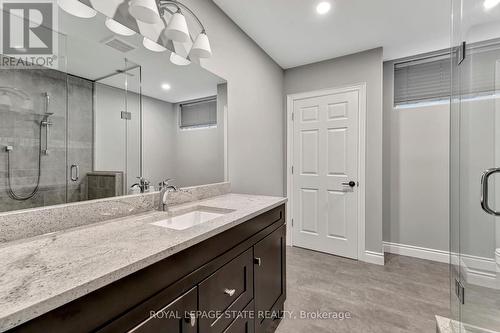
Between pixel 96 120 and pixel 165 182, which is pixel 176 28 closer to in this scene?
pixel 96 120

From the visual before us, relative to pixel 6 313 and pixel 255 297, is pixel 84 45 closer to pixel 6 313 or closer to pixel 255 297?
pixel 6 313

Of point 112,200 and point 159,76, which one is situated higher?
point 159,76

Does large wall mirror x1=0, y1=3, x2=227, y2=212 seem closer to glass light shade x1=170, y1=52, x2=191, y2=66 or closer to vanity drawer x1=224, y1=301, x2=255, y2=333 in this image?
glass light shade x1=170, y1=52, x2=191, y2=66

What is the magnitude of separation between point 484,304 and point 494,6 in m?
2.14

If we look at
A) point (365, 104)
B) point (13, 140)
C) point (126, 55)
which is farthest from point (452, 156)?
point (13, 140)

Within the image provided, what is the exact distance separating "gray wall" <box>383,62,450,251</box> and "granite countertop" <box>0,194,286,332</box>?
8.75 feet

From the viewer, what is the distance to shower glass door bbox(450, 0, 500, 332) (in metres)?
1.57

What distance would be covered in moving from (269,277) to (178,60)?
1.64 m

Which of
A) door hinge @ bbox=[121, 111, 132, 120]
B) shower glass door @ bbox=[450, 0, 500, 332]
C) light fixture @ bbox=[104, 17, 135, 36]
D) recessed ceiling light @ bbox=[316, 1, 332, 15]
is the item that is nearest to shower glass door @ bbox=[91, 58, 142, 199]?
door hinge @ bbox=[121, 111, 132, 120]

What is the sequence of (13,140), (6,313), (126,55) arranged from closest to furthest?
1. (6,313)
2. (13,140)
3. (126,55)

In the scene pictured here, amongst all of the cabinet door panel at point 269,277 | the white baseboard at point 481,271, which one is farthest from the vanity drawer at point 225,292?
the white baseboard at point 481,271

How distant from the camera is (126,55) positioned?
1.32 metres

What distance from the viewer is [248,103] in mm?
2438

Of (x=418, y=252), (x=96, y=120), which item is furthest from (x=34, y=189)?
(x=418, y=252)
